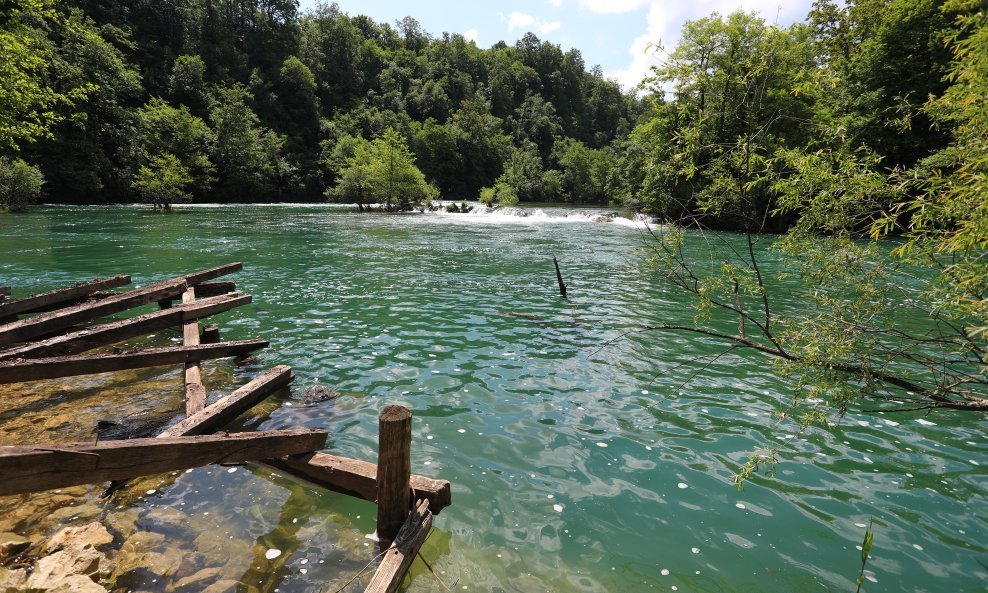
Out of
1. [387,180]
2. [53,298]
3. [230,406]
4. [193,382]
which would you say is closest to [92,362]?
[193,382]

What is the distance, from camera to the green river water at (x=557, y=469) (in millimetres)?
4316

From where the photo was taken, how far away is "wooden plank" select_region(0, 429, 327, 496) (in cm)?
305

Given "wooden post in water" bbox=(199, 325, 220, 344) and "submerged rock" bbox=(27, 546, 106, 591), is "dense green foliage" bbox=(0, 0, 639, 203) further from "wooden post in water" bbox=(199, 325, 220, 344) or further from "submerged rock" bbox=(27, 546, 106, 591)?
"submerged rock" bbox=(27, 546, 106, 591)

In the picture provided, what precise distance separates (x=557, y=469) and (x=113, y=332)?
772 centimetres

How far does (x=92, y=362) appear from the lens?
6.26 m

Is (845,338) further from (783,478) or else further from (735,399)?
(735,399)

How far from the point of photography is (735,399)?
786 cm

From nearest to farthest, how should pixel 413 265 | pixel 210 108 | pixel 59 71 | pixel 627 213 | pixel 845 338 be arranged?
pixel 845 338, pixel 627 213, pixel 413 265, pixel 59 71, pixel 210 108

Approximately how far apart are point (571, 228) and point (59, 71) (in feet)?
227

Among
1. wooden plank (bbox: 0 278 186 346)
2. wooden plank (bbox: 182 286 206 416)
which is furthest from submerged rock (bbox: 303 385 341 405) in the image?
wooden plank (bbox: 0 278 186 346)

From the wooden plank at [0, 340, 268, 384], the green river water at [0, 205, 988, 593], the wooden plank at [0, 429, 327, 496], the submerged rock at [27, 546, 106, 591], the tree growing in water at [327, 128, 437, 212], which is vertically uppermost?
the tree growing in water at [327, 128, 437, 212]

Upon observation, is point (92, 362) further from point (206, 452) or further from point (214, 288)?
point (214, 288)

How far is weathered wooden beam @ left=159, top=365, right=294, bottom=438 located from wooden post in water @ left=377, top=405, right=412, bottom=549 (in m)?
2.32

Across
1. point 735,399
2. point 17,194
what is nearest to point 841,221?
point 735,399
